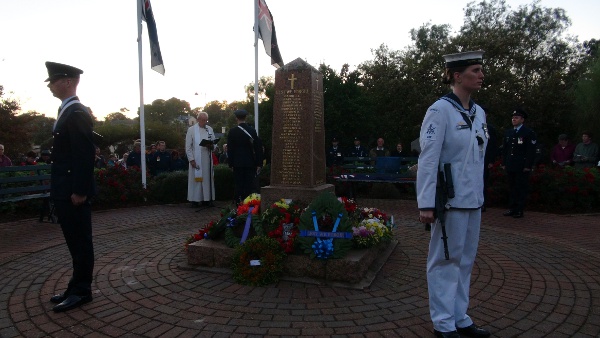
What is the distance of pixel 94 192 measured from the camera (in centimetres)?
402

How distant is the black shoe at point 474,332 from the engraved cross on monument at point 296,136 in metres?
2.86

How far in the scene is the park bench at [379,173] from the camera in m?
10.6

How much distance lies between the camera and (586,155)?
39.1 ft

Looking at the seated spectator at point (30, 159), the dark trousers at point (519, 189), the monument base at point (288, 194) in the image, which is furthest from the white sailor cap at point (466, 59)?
the seated spectator at point (30, 159)

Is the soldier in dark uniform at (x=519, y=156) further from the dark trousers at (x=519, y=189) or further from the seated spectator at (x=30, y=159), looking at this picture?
the seated spectator at (x=30, y=159)

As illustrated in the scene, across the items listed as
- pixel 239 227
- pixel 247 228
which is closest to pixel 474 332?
pixel 247 228

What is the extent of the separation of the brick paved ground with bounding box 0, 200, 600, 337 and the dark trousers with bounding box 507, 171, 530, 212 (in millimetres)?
2193

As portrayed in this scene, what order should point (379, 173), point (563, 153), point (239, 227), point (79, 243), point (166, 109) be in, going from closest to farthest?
point (79, 243), point (239, 227), point (379, 173), point (563, 153), point (166, 109)

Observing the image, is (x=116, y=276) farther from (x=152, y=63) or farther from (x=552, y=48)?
(x=552, y=48)

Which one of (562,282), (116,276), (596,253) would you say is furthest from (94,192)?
(596,253)

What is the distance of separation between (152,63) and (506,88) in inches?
674

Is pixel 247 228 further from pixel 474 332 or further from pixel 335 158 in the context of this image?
pixel 335 158

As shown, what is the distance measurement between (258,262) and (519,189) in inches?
264

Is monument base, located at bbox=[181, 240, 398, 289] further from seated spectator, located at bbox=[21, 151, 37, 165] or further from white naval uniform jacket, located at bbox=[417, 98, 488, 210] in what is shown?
seated spectator, located at bbox=[21, 151, 37, 165]
